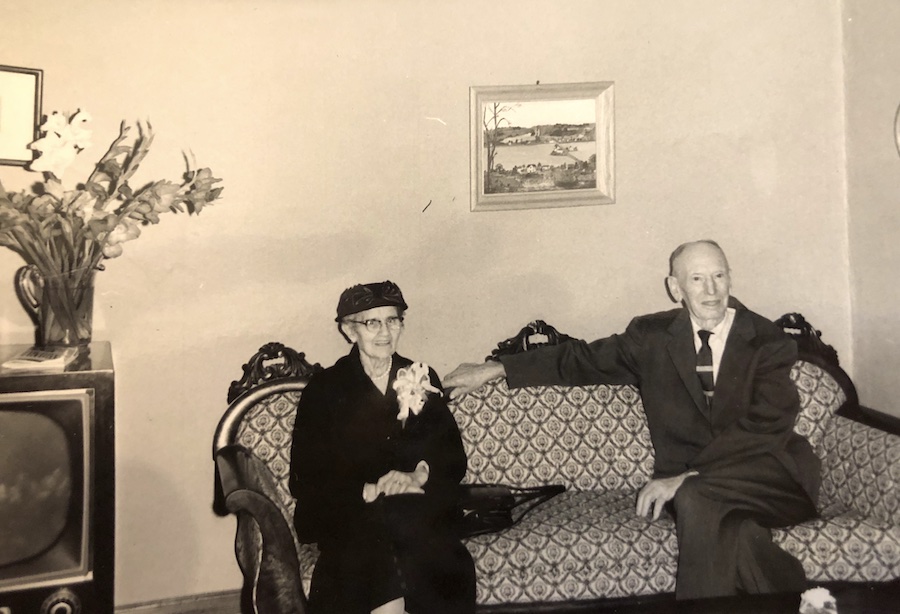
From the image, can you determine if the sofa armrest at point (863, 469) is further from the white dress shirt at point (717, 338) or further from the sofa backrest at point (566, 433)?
the white dress shirt at point (717, 338)

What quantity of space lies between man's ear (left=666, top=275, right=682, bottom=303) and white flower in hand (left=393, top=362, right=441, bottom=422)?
1.05 metres

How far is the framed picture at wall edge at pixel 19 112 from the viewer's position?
7.43 ft

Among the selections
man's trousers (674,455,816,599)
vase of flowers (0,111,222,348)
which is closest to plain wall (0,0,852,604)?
vase of flowers (0,111,222,348)

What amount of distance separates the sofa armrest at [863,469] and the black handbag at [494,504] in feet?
3.16

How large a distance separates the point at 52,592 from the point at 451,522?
45.9 inches

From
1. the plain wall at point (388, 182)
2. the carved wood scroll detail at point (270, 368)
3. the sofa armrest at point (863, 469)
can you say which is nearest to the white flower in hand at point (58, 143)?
Answer: the plain wall at point (388, 182)

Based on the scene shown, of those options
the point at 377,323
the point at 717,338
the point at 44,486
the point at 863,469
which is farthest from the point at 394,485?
the point at 863,469

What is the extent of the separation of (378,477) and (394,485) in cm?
7

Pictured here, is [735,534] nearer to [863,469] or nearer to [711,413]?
[711,413]

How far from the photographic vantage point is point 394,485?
209cm

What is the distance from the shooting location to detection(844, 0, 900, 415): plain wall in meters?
2.54

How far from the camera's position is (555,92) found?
2.65 metres

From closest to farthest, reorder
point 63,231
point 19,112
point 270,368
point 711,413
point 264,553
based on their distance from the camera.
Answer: point 264,553 → point 63,231 → point 19,112 → point 711,413 → point 270,368

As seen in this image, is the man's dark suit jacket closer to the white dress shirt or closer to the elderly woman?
the white dress shirt
